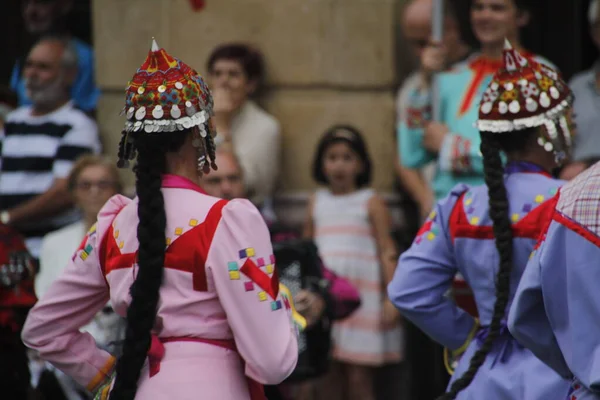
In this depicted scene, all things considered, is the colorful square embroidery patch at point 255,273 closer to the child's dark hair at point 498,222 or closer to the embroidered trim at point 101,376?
the embroidered trim at point 101,376

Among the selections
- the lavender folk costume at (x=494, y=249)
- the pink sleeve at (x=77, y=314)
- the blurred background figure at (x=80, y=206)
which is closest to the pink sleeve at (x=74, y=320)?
the pink sleeve at (x=77, y=314)

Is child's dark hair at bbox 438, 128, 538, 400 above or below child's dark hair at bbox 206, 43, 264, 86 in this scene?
below

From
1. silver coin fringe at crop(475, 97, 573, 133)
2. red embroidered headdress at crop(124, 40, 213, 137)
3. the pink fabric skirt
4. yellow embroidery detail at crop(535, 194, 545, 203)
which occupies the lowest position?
the pink fabric skirt

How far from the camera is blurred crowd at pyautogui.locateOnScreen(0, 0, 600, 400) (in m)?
6.02

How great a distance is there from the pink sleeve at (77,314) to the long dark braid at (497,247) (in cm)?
114

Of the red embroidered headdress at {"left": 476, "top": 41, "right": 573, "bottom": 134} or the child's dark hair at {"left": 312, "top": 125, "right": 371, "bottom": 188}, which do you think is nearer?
the red embroidered headdress at {"left": 476, "top": 41, "right": 573, "bottom": 134}

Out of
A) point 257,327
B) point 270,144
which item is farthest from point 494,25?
point 257,327

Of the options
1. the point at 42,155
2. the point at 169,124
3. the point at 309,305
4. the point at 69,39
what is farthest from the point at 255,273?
the point at 69,39

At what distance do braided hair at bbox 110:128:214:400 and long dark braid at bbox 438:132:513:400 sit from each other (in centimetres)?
104

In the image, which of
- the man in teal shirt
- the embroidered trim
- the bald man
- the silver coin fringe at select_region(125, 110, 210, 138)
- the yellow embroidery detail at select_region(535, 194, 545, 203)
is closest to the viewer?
the silver coin fringe at select_region(125, 110, 210, 138)

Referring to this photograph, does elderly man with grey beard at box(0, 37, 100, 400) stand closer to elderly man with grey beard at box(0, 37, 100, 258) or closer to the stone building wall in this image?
elderly man with grey beard at box(0, 37, 100, 258)

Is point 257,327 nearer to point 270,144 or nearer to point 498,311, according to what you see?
point 498,311

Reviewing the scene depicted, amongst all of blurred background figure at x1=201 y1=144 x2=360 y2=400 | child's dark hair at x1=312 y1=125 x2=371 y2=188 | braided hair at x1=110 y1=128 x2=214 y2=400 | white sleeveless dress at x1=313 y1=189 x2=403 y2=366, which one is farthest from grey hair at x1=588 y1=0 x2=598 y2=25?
braided hair at x1=110 y1=128 x2=214 y2=400

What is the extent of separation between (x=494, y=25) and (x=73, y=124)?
2.43 m
